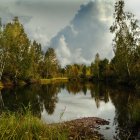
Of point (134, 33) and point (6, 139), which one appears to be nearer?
point (6, 139)

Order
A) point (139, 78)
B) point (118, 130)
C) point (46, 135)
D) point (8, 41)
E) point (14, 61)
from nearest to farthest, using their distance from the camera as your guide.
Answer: point (46, 135), point (118, 130), point (139, 78), point (8, 41), point (14, 61)

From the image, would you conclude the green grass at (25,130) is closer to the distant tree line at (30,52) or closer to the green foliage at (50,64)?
the distant tree line at (30,52)

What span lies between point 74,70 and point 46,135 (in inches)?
6731

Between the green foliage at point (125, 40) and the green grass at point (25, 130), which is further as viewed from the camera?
the green foliage at point (125, 40)

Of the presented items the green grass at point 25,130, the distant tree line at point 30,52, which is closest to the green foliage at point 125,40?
the distant tree line at point 30,52

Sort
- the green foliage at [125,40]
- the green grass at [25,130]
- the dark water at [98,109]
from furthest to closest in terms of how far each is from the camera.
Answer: the green foliage at [125,40] → the dark water at [98,109] → the green grass at [25,130]

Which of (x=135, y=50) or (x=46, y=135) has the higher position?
(x=135, y=50)

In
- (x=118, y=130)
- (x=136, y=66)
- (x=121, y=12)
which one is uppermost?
(x=121, y=12)

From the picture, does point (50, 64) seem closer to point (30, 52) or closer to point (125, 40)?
point (30, 52)

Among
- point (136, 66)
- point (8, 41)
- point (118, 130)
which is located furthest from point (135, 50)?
point (118, 130)

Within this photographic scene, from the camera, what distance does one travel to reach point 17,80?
90062 millimetres

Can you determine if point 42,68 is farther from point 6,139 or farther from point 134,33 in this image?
point 6,139

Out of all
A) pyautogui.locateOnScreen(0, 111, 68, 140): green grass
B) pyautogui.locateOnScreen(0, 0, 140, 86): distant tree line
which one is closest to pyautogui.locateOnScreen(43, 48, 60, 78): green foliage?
pyautogui.locateOnScreen(0, 0, 140, 86): distant tree line

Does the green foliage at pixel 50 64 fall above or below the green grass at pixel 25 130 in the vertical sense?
above
